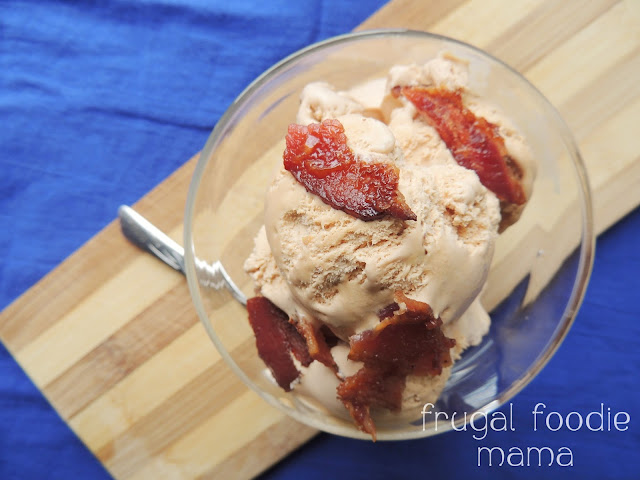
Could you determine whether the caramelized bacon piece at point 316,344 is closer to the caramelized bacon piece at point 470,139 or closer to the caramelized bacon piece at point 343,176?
the caramelized bacon piece at point 343,176

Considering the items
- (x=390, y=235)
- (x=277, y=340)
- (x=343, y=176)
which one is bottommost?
(x=277, y=340)

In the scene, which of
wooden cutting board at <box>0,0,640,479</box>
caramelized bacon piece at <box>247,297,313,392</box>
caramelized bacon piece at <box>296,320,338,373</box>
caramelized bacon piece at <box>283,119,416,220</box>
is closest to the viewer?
caramelized bacon piece at <box>283,119,416,220</box>

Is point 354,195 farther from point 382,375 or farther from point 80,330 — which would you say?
point 80,330

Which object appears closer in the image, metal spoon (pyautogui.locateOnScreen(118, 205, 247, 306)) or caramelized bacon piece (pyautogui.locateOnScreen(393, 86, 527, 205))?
caramelized bacon piece (pyautogui.locateOnScreen(393, 86, 527, 205))

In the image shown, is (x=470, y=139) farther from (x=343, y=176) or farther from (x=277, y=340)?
(x=277, y=340)

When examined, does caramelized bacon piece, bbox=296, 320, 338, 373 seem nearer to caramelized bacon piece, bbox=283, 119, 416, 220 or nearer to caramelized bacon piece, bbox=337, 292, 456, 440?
caramelized bacon piece, bbox=337, 292, 456, 440

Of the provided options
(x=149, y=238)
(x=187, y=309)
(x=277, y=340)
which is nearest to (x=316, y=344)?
(x=277, y=340)

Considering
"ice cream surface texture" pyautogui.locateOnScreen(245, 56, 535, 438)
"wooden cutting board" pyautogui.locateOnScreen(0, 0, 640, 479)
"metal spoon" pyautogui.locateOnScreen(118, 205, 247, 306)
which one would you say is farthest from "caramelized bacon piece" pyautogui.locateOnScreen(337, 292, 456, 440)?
"metal spoon" pyautogui.locateOnScreen(118, 205, 247, 306)
